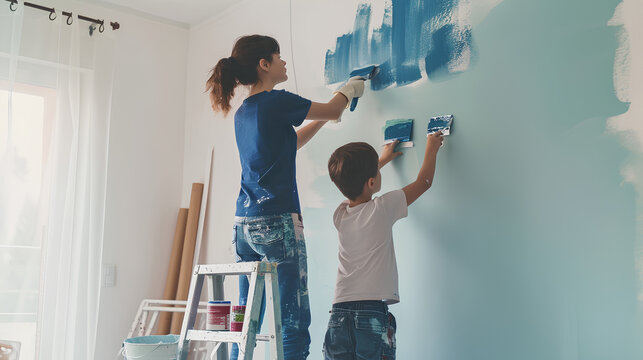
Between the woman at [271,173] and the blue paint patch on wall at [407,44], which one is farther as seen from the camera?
the blue paint patch on wall at [407,44]

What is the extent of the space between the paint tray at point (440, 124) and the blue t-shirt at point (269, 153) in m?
0.43

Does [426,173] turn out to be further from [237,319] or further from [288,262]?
[237,319]

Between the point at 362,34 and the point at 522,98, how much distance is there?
79 centimetres

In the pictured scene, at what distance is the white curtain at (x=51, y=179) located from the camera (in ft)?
8.66

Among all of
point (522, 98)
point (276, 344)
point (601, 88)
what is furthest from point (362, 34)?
point (276, 344)

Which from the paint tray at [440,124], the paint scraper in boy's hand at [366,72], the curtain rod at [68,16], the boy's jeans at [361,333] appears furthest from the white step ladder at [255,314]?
the curtain rod at [68,16]

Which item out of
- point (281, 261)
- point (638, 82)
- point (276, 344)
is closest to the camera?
point (638, 82)

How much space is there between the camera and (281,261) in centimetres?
174

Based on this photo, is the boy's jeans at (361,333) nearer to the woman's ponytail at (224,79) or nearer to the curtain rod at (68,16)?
the woman's ponytail at (224,79)

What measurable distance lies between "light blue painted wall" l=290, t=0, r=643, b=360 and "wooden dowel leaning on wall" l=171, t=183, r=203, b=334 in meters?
1.43

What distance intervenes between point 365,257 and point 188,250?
1619 mm

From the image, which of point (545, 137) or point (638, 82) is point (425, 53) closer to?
point (545, 137)

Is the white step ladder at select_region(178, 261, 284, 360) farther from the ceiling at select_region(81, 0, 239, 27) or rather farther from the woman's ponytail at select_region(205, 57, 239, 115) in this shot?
the ceiling at select_region(81, 0, 239, 27)

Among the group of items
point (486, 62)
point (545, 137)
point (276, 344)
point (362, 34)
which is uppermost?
point (362, 34)
